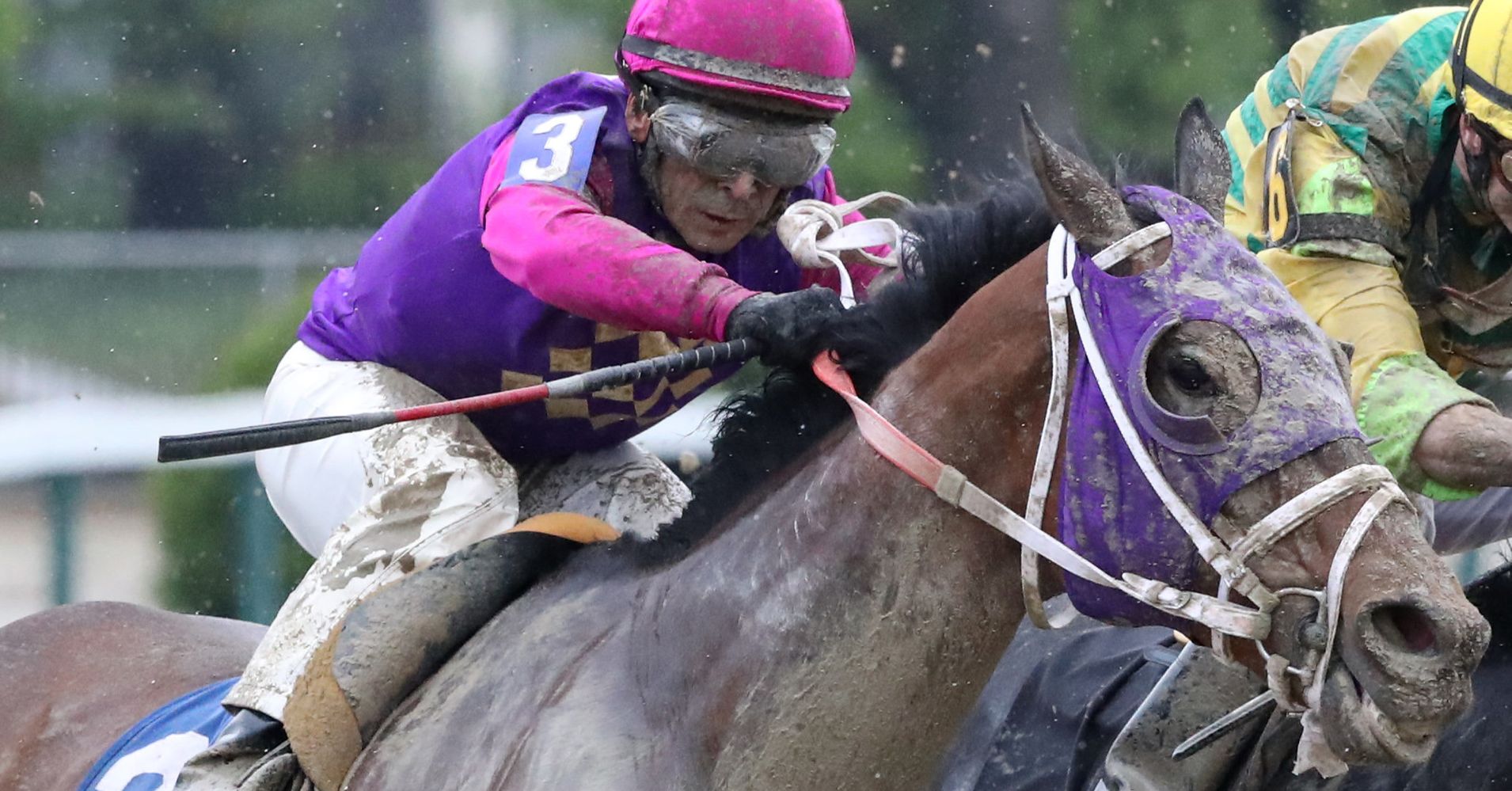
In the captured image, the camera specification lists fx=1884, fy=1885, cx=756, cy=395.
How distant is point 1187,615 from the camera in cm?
251

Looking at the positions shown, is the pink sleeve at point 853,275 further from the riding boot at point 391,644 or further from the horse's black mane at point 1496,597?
the horse's black mane at point 1496,597

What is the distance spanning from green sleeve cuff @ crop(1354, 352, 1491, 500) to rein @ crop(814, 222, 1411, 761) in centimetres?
93

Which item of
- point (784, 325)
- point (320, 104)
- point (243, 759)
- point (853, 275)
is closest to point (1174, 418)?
point (784, 325)

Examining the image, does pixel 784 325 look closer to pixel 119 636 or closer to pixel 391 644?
pixel 391 644

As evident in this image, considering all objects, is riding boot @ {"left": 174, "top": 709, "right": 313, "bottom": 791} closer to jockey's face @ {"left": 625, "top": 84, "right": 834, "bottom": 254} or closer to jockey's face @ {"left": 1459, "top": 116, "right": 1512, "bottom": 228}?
jockey's face @ {"left": 625, "top": 84, "right": 834, "bottom": 254}

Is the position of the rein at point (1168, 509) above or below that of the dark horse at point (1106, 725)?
above

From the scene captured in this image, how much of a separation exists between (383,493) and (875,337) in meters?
1.01

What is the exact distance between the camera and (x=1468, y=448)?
11.1ft

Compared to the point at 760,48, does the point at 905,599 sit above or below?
below

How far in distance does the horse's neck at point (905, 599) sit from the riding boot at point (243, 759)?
778 millimetres

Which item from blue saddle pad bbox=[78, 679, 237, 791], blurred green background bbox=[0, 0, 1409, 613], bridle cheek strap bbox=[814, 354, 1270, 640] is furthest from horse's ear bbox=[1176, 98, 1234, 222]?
blurred green background bbox=[0, 0, 1409, 613]

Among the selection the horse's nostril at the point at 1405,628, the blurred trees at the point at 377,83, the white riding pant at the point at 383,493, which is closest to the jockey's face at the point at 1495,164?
the horse's nostril at the point at 1405,628

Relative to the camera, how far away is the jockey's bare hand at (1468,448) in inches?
133

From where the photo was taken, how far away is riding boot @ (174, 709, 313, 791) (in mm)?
3131
